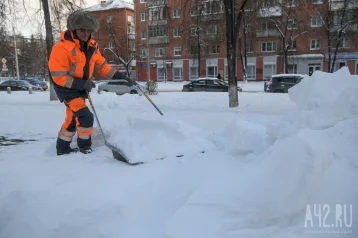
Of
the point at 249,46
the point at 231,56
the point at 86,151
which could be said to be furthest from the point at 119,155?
the point at 249,46

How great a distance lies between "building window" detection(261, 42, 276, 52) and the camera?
4384 centimetres

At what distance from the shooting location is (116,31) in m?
51.0

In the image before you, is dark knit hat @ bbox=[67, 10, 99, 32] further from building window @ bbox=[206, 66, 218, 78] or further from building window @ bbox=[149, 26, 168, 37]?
building window @ bbox=[149, 26, 168, 37]

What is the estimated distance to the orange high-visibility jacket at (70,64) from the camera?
4074 mm

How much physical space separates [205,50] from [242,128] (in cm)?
4253

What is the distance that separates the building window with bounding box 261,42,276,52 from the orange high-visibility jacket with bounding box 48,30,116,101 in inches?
1670

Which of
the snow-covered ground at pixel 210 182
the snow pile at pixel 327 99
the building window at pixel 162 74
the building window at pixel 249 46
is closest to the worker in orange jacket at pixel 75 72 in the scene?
the snow-covered ground at pixel 210 182

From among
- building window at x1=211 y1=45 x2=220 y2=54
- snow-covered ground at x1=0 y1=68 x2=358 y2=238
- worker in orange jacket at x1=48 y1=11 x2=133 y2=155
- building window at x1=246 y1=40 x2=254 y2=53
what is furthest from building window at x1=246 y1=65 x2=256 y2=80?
snow-covered ground at x1=0 y1=68 x2=358 y2=238

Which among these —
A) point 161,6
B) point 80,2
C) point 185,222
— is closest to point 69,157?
point 185,222

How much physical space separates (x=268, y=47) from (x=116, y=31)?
73.5 feet

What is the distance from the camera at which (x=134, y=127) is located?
410 cm

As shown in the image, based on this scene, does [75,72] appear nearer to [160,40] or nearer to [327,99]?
[327,99]

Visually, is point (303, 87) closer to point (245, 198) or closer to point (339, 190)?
point (339, 190)

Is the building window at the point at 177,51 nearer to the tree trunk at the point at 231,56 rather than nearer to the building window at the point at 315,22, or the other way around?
the building window at the point at 315,22
